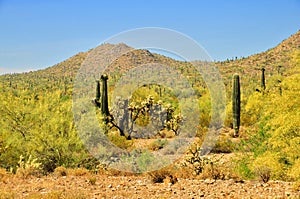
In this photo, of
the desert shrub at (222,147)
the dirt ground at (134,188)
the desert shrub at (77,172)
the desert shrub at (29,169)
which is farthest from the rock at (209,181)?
the desert shrub at (222,147)

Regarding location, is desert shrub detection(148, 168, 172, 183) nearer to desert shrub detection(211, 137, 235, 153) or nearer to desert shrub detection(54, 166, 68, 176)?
desert shrub detection(54, 166, 68, 176)

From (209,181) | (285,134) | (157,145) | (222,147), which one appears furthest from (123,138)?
(285,134)

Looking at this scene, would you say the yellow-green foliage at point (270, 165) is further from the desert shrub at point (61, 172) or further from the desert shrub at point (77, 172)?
the desert shrub at point (61, 172)

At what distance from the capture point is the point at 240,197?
32.1ft

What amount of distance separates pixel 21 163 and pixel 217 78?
19241mm

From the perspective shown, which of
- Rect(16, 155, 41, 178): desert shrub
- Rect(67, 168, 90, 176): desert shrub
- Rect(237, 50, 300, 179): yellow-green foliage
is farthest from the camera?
Rect(67, 168, 90, 176): desert shrub

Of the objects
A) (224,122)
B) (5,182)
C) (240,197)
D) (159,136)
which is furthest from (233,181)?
(224,122)

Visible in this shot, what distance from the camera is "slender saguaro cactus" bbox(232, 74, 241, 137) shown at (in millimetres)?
26469

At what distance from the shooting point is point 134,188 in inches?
442

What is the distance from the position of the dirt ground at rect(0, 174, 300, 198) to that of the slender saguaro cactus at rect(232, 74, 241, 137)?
14534mm

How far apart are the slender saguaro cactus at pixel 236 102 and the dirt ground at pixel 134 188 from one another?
14534mm

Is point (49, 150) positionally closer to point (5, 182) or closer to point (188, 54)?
point (5, 182)

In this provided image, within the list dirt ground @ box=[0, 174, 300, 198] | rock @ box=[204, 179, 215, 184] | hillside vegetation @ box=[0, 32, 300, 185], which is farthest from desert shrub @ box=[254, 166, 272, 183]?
rock @ box=[204, 179, 215, 184]

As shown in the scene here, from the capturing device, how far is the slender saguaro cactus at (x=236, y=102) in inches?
1042
